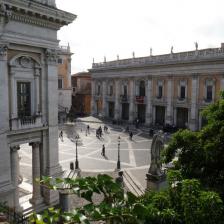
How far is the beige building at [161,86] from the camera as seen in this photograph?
33.4 m

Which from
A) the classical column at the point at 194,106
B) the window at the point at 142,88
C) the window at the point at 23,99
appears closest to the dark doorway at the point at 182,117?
the classical column at the point at 194,106

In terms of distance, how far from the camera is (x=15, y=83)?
11758 mm

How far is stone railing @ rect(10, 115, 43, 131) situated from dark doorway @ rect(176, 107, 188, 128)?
27.9 m

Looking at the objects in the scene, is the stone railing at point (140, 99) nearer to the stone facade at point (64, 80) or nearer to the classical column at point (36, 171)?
the stone facade at point (64, 80)

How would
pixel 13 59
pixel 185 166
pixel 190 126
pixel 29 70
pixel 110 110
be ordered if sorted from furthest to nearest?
pixel 110 110
pixel 190 126
pixel 29 70
pixel 13 59
pixel 185 166

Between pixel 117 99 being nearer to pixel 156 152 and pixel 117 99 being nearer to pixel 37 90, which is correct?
pixel 156 152

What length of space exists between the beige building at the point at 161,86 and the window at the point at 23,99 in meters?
26.3

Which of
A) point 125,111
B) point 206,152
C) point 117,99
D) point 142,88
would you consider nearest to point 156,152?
point 206,152

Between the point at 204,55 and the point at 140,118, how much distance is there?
1574 cm

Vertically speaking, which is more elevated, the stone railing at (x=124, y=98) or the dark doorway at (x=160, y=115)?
the stone railing at (x=124, y=98)

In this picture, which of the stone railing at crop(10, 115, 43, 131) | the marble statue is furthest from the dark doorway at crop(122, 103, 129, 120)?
the stone railing at crop(10, 115, 43, 131)

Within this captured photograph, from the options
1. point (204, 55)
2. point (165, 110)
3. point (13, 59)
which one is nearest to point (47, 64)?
point (13, 59)

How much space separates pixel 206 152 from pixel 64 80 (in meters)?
43.1

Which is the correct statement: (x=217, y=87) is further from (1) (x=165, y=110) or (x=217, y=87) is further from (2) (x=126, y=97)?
(2) (x=126, y=97)
